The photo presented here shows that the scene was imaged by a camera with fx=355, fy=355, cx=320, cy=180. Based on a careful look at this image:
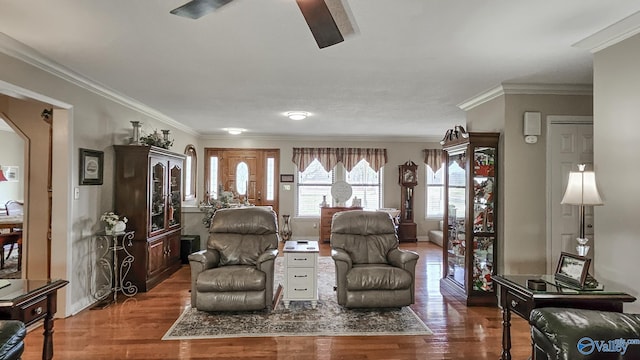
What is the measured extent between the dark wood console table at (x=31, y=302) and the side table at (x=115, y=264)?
1.92 metres

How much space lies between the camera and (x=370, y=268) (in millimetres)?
3719

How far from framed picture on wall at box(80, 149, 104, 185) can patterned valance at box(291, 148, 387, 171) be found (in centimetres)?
446

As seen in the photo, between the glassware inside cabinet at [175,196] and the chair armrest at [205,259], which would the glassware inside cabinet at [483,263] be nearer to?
the chair armrest at [205,259]

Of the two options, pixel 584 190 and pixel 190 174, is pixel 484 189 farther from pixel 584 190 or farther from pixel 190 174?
pixel 190 174

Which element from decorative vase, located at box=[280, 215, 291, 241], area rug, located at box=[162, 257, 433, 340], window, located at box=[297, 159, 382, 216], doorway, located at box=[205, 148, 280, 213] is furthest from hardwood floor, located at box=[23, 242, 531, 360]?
window, located at box=[297, 159, 382, 216]

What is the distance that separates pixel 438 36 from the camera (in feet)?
8.33

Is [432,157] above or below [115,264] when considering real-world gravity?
above

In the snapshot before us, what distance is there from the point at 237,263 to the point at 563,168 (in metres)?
3.76

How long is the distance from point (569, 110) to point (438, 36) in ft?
7.77

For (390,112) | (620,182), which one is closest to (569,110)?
(620,182)

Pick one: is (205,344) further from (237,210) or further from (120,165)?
(120,165)

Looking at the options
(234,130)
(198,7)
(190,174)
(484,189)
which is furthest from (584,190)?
(190,174)

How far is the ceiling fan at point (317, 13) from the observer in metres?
1.70

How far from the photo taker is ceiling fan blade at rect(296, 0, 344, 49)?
5.61 ft
